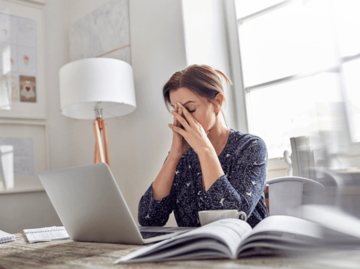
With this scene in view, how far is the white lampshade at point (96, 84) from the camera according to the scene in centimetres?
160

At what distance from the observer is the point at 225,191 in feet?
2.93

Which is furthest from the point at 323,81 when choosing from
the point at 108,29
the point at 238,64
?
the point at 108,29

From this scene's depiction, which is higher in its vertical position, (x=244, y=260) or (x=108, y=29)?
(x=108, y=29)

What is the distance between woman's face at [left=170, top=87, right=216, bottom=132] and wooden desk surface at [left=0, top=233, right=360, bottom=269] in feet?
2.08

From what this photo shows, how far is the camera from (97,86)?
1608mm

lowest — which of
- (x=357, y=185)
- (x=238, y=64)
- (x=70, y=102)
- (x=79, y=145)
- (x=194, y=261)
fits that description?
(x=194, y=261)

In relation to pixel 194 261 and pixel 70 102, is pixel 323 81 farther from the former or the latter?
pixel 70 102

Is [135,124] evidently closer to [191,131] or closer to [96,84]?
[96,84]

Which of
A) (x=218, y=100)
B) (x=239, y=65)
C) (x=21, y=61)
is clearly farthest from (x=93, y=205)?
(x=21, y=61)

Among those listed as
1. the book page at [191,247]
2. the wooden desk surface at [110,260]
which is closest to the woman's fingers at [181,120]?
the wooden desk surface at [110,260]

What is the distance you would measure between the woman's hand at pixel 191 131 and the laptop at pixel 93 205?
391 mm

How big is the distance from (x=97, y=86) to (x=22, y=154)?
911 millimetres

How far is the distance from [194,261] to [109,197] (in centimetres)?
24

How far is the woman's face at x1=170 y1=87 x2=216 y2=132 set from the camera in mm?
1170
